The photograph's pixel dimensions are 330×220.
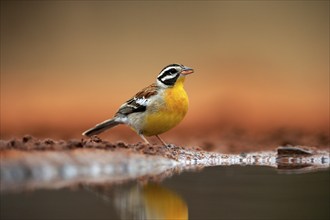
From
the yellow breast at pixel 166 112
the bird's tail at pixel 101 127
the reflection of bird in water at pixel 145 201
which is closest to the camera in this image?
the reflection of bird in water at pixel 145 201

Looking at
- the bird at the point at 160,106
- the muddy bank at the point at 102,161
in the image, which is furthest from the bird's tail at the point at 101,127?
the muddy bank at the point at 102,161

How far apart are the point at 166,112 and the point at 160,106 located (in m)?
0.15

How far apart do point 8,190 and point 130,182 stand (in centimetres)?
157

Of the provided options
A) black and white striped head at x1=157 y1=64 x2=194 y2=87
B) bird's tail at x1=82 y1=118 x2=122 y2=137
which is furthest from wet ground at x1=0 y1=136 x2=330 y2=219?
bird's tail at x1=82 y1=118 x2=122 y2=137

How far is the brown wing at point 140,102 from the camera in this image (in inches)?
470

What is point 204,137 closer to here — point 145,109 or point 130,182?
point 145,109

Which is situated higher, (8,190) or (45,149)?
(45,149)

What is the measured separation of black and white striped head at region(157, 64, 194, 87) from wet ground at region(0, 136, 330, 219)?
1225 millimetres

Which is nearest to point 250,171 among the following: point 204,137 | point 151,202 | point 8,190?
point 151,202

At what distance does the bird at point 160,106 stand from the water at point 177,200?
7.02ft

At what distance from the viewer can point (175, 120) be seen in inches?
460

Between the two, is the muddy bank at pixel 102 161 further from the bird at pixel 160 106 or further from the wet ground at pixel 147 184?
the bird at pixel 160 106

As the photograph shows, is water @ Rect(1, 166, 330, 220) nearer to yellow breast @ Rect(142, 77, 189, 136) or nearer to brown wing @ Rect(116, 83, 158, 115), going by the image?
yellow breast @ Rect(142, 77, 189, 136)

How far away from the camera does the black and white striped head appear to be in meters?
12.2
